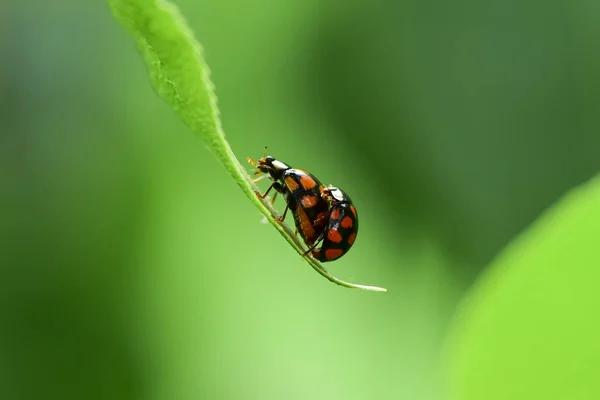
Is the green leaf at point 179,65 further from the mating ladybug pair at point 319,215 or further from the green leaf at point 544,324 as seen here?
the mating ladybug pair at point 319,215

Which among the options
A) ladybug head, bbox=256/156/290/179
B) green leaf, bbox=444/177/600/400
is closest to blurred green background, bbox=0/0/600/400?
ladybug head, bbox=256/156/290/179

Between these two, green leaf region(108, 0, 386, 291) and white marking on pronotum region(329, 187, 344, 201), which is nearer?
green leaf region(108, 0, 386, 291)

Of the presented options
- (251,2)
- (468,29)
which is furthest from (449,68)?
(251,2)

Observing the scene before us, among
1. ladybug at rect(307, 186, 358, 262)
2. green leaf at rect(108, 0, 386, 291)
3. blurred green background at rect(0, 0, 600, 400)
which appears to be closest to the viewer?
green leaf at rect(108, 0, 386, 291)

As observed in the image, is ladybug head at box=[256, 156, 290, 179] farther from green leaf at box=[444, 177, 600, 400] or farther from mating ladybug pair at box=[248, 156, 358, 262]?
green leaf at box=[444, 177, 600, 400]

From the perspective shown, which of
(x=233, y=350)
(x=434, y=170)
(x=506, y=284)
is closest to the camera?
(x=506, y=284)

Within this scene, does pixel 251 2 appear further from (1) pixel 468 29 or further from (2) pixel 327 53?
(1) pixel 468 29

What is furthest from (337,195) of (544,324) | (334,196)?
(544,324)
